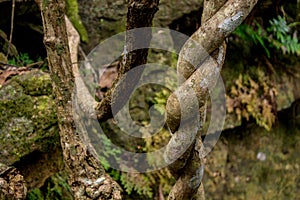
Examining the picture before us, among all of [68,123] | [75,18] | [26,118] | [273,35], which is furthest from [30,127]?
[273,35]

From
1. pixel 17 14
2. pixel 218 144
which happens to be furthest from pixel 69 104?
pixel 218 144

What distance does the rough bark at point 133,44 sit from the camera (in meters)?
1.41

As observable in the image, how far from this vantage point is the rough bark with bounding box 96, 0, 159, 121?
4.61 ft

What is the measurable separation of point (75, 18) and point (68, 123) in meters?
1.06

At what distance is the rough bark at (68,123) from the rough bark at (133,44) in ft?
0.64

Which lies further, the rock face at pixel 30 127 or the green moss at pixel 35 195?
the green moss at pixel 35 195

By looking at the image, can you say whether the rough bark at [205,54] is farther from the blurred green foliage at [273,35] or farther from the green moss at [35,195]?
the blurred green foliage at [273,35]

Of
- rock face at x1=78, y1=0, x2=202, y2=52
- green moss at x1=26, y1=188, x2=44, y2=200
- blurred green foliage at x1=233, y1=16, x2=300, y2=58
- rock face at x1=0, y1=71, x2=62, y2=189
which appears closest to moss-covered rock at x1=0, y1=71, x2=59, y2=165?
rock face at x1=0, y1=71, x2=62, y2=189

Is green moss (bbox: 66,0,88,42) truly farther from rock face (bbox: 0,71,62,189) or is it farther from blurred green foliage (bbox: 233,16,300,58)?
blurred green foliage (bbox: 233,16,300,58)

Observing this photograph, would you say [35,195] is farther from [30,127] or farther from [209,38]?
[209,38]

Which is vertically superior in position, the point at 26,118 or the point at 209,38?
the point at 209,38

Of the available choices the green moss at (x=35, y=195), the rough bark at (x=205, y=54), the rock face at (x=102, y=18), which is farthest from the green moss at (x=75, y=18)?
the rough bark at (x=205, y=54)

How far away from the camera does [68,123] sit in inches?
61.3

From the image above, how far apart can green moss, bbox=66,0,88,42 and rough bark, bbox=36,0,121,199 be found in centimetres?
87
